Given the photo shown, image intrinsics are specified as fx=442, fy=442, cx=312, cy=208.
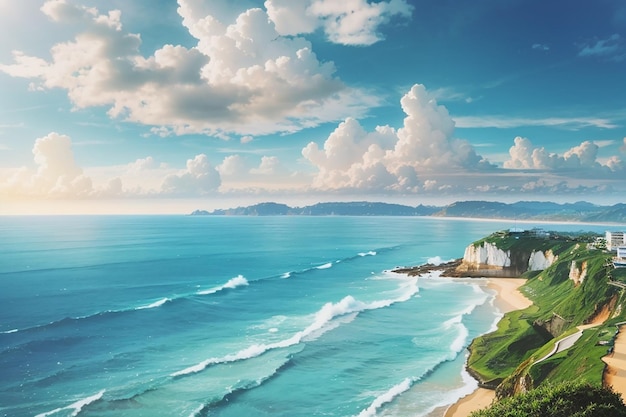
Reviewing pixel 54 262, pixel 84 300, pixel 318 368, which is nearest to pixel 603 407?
pixel 318 368

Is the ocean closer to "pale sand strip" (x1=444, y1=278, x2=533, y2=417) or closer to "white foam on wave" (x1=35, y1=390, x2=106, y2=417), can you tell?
"white foam on wave" (x1=35, y1=390, x2=106, y2=417)

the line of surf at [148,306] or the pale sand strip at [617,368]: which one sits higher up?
the pale sand strip at [617,368]

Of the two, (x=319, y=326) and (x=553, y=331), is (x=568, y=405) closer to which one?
(x=553, y=331)

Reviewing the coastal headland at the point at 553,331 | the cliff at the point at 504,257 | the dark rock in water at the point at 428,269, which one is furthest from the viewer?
the dark rock in water at the point at 428,269

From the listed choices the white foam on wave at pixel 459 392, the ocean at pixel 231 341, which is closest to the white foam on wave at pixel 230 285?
the ocean at pixel 231 341

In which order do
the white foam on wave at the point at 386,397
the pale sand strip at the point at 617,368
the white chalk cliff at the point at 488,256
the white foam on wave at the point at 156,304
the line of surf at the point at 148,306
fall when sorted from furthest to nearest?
the white chalk cliff at the point at 488,256
the white foam on wave at the point at 156,304
the line of surf at the point at 148,306
the white foam on wave at the point at 386,397
the pale sand strip at the point at 617,368

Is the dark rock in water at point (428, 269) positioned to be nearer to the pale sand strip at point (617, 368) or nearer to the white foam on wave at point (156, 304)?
the white foam on wave at point (156, 304)

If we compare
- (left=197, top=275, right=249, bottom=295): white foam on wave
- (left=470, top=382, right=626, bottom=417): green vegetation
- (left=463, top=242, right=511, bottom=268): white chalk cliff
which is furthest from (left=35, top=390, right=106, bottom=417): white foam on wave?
(left=463, top=242, right=511, bottom=268): white chalk cliff
